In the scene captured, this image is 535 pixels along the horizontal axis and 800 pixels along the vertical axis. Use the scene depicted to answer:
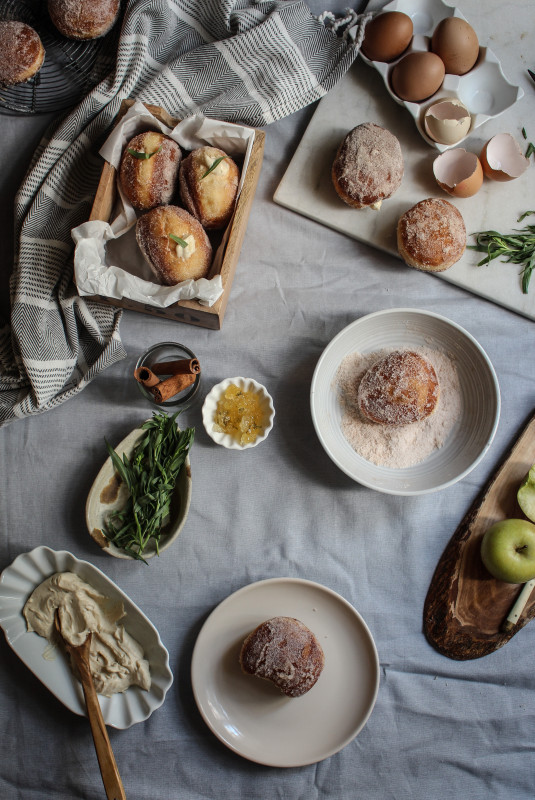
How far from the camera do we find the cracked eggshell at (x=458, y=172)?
1.32 metres

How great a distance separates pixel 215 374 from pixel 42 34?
0.84 m

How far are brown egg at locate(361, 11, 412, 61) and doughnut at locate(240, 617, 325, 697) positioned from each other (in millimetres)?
1273

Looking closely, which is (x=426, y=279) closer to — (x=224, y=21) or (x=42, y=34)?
(x=224, y=21)

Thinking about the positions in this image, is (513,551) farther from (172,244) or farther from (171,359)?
(172,244)

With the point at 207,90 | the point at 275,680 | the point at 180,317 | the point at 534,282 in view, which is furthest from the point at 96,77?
the point at 275,680

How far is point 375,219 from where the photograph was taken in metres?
1.38

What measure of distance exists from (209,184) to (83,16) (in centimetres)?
45

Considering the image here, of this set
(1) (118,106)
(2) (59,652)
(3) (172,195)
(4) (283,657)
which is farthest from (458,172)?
(2) (59,652)

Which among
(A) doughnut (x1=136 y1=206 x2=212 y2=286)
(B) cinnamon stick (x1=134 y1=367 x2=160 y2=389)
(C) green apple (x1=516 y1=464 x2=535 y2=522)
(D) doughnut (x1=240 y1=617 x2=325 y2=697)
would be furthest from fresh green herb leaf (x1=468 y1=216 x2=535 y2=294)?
(D) doughnut (x1=240 y1=617 x2=325 y2=697)

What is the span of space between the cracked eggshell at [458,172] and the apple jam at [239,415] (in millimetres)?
654

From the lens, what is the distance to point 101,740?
1.21 m

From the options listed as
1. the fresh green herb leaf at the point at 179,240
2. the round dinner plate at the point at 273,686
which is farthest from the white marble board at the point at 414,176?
the round dinner plate at the point at 273,686

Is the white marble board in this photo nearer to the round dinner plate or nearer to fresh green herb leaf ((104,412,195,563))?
fresh green herb leaf ((104,412,195,563))

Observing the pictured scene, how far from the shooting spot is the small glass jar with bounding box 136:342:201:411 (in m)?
1.29
